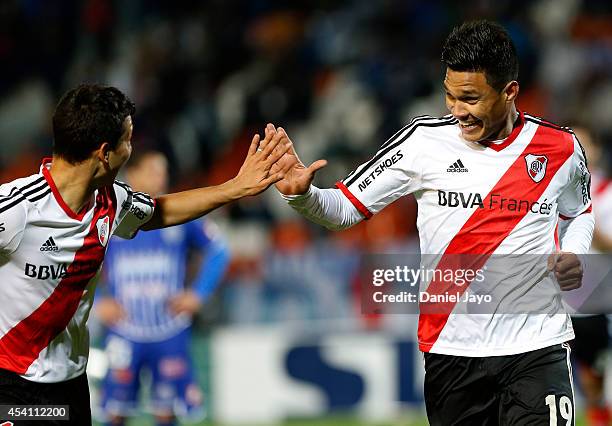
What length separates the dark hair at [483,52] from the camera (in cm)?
457

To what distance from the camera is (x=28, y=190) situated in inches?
169

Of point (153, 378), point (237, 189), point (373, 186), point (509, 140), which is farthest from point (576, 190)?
point (153, 378)

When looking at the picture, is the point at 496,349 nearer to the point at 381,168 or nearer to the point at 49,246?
the point at 381,168

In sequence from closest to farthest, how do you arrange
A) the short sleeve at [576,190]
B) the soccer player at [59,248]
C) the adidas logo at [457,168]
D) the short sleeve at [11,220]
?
the short sleeve at [11,220] < the soccer player at [59,248] < the adidas logo at [457,168] < the short sleeve at [576,190]

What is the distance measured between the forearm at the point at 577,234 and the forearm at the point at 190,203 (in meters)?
1.47

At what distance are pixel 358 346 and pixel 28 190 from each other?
5.68 metres

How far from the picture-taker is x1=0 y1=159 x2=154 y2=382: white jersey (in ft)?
14.0

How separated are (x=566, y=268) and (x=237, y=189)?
1406 mm

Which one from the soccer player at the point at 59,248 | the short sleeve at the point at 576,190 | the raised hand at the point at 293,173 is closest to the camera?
the soccer player at the point at 59,248

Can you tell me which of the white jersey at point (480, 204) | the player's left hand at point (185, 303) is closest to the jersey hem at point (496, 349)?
the white jersey at point (480, 204)

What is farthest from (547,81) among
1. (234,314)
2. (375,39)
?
(234,314)

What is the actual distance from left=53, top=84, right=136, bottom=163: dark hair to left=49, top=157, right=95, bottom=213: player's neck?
28mm

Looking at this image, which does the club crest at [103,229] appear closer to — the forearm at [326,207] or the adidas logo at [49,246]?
the adidas logo at [49,246]

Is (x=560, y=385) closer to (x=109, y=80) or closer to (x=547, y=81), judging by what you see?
(x=547, y=81)
